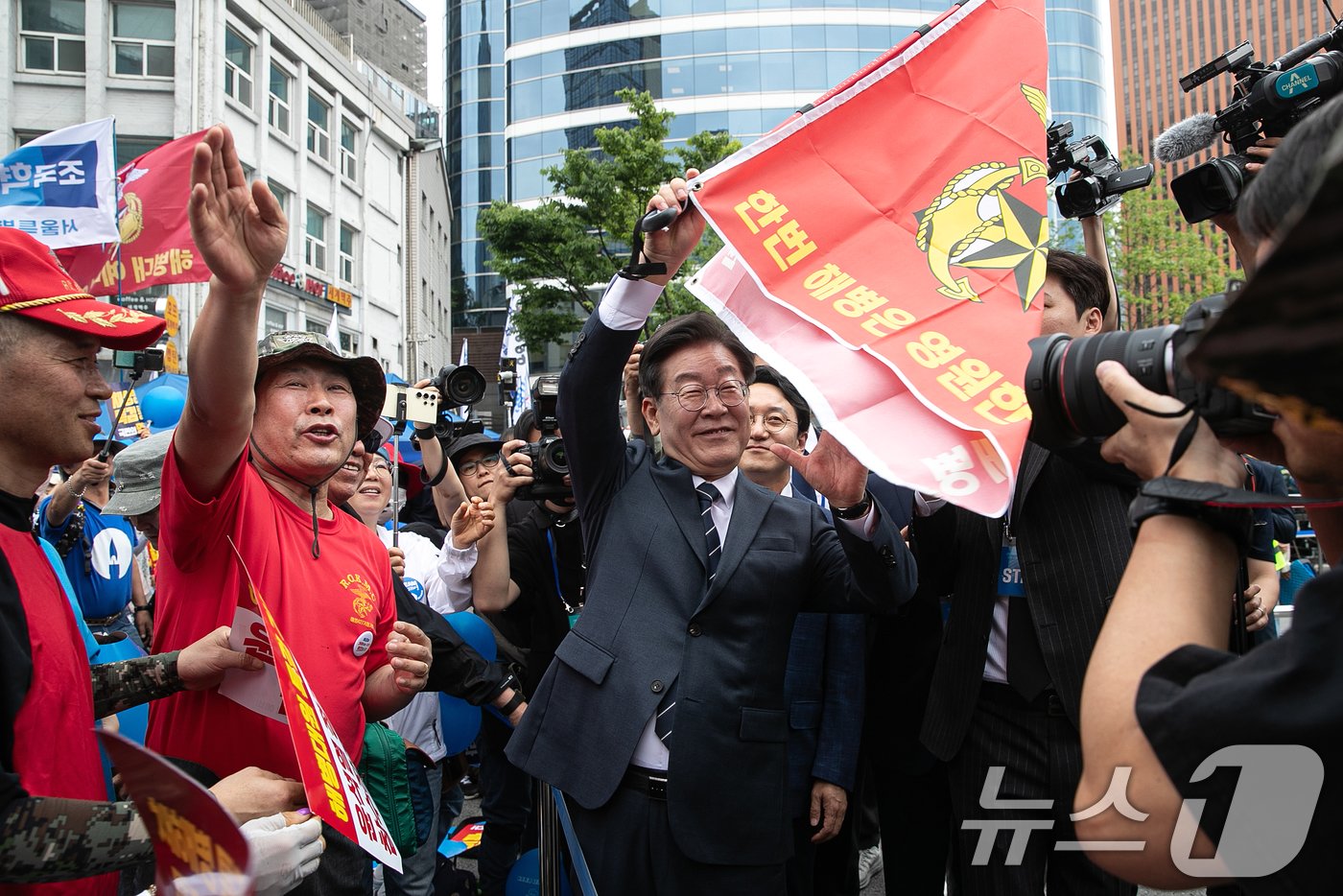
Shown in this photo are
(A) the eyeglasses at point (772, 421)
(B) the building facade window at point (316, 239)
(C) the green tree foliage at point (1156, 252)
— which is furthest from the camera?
(C) the green tree foliage at point (1156, 252)

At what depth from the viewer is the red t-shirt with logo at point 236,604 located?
6.77 ft

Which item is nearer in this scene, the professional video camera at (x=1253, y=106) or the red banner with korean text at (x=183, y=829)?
the red banner with korean text at (x=183, y=829)

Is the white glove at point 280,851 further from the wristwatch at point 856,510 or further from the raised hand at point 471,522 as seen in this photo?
the raised hand at point 471,522

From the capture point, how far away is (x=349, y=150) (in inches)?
1048

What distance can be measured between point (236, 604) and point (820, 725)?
1.78 metres

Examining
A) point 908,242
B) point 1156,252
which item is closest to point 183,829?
point 908,242

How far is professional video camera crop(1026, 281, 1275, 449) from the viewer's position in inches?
46.0

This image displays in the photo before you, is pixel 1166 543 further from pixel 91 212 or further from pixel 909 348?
pixel 91 212

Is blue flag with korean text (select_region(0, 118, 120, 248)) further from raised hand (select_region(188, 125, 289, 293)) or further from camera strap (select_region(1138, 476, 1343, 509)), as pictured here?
camera strap (select_region(1138, 476, 1343, 509))

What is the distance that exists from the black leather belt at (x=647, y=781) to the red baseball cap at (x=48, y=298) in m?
1.49

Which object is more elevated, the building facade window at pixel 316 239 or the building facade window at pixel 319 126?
the building facade window at pixel 319 126

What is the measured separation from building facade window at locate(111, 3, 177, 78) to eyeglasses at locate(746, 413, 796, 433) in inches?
819

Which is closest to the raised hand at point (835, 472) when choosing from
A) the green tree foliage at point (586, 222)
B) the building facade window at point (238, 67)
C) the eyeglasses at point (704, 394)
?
the eyeglasses at point (704, 394)

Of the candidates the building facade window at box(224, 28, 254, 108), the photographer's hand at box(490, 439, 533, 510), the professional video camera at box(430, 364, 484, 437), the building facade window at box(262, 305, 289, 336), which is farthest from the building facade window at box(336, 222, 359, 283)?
Result: the photographer's hand at box(490, 439, 533, 510)
